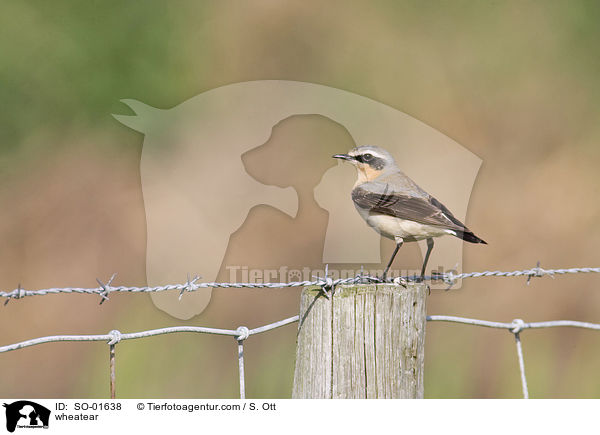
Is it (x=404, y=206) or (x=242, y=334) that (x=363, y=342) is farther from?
(x=404, y=206)

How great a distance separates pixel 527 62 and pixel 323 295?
8590 millimetres

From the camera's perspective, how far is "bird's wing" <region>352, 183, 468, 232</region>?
4.98 m

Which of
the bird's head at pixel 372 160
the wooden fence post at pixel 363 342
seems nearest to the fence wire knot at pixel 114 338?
the wooden fence post at pixel 363 342

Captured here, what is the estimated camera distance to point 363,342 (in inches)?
120

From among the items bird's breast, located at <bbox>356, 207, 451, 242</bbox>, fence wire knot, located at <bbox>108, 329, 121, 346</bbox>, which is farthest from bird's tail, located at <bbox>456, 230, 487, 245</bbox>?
fence wire knot, located at <bbox>108, 329, 121, 346</bbox>

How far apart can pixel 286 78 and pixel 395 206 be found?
213 inches

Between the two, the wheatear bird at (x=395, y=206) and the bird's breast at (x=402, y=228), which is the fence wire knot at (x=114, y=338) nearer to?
the wheatear bird at (x=395, y=206)

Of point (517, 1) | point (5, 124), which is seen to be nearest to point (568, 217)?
point (517, 1)

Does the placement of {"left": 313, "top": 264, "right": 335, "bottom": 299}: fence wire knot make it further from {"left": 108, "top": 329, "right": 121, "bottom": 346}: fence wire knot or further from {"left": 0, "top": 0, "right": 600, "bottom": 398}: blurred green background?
{"left": 0, "top": 0, "right": 600, "bottom": 398}: blurred green background

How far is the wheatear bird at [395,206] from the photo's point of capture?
16.4ft

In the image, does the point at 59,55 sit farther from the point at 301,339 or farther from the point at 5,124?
the point at 301,339

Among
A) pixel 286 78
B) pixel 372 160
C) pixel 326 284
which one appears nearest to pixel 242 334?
pixel 326 284

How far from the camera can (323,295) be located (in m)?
3.07

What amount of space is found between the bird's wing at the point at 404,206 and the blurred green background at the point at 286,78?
79.7 inches
